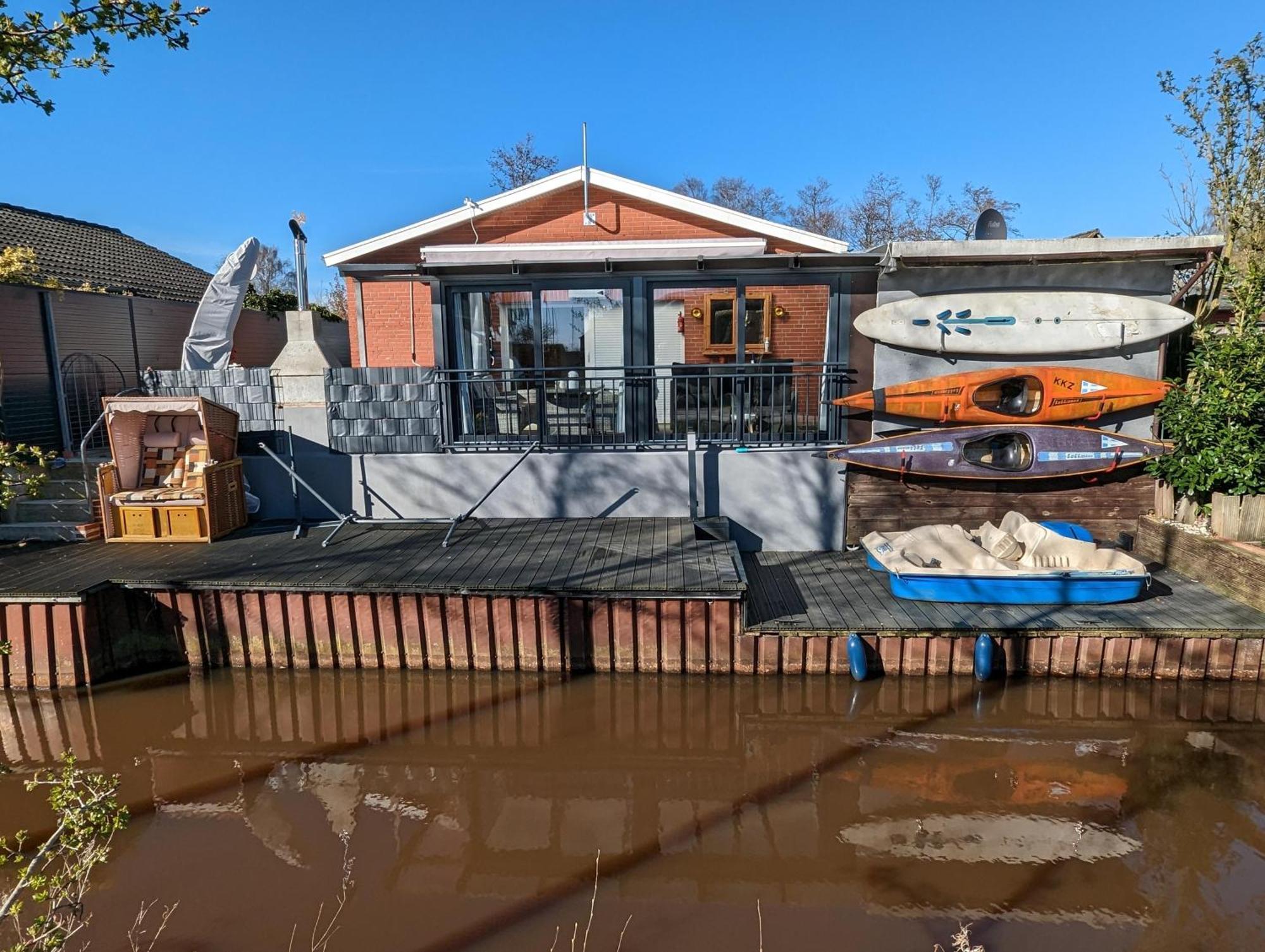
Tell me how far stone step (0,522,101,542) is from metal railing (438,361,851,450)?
12.2ft

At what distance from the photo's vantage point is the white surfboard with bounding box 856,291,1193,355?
7516 mm

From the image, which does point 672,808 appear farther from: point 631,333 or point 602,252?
point 602,252

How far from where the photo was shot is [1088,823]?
430 cm

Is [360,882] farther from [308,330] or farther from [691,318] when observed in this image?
[308,330]

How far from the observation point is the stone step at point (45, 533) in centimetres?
751

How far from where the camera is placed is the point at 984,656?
18.9 ft

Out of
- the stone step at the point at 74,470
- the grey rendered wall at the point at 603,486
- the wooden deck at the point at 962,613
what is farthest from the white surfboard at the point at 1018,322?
the stone step at the point at 74,470

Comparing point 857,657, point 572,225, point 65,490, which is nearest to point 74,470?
point 65,490

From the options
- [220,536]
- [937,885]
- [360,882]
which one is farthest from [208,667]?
[937,885]

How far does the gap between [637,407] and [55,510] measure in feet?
20.4

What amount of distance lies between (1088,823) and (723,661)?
267cm

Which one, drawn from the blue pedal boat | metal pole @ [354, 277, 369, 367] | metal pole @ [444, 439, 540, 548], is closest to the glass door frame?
metal pole @ [444, 439, 540, 548]

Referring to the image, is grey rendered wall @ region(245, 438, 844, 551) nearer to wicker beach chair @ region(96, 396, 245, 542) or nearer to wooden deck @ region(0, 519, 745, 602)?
wooden deck @ region(0, 519, 745, 602)

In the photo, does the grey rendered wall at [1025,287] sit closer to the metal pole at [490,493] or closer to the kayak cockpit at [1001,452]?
the kayak cockpit at [1001,452]
